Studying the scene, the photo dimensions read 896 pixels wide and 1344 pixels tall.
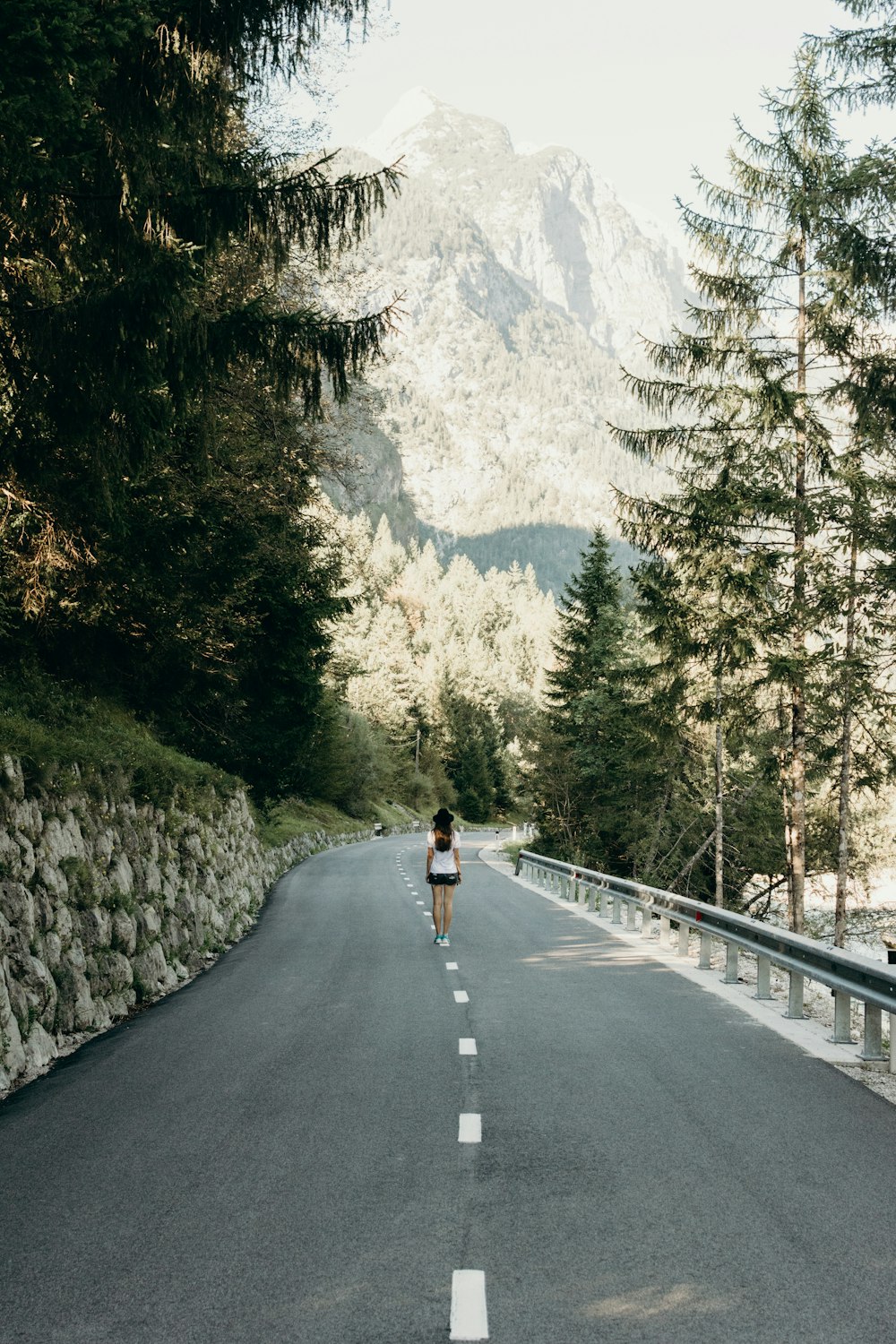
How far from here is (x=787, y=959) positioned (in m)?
11.3

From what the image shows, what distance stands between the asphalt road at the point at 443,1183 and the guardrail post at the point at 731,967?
7.42ft

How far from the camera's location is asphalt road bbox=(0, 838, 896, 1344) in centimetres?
471

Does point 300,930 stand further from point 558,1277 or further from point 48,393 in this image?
point 558,1277

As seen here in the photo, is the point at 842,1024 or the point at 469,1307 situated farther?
the point at 842,1024

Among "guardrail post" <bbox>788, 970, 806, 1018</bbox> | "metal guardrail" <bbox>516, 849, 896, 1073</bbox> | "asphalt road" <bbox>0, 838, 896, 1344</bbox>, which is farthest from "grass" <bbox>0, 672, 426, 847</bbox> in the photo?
"guardrail post" <bbox>788, 970, 806, 1018</bbox>

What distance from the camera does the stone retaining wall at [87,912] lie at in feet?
31.4

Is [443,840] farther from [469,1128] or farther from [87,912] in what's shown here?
[469,1128]

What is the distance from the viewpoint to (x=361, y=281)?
23.5 metres

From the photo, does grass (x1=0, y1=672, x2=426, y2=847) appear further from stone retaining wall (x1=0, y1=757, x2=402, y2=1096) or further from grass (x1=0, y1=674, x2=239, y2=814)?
stone retaining wall (x1=0, y1=757, x2=402, y2=1096)

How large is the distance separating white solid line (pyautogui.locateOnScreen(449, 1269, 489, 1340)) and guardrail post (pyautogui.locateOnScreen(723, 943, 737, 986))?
9.49 meters

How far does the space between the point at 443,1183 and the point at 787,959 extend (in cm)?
590

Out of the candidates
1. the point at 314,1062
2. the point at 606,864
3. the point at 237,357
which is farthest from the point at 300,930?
the point at 606,864

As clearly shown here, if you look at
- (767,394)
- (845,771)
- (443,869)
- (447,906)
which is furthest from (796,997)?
(845,771)

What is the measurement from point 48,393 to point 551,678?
43.4 metres
